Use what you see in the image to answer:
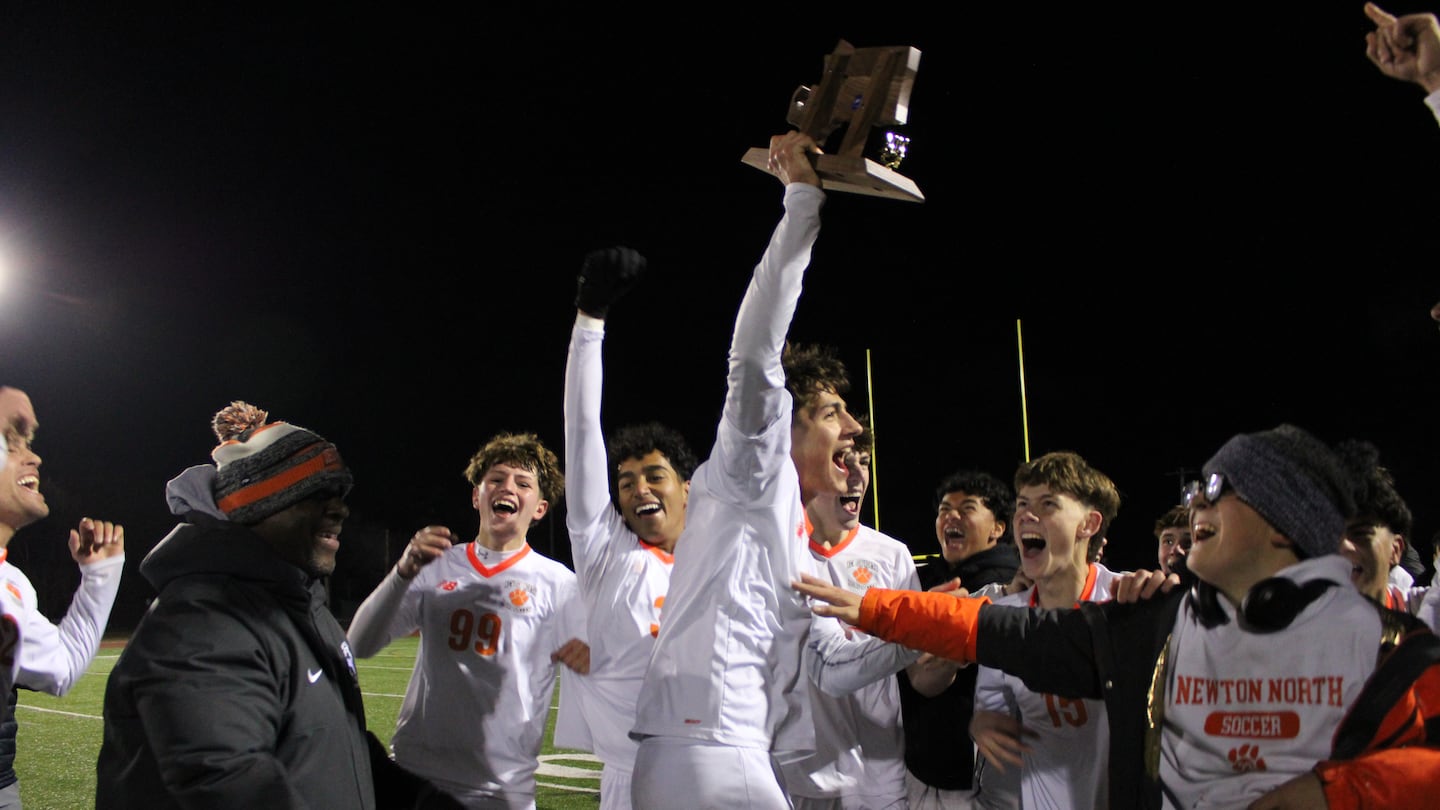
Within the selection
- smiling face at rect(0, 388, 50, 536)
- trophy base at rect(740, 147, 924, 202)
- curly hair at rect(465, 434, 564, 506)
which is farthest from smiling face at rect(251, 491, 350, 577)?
curly hair at rect(465, 434, 564, 506)

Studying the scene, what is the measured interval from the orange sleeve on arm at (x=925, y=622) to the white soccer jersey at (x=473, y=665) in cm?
221

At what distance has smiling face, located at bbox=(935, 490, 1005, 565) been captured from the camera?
552 cm

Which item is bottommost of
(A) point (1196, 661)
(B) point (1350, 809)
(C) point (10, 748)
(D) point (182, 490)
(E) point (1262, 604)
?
(C) point (10, 748)

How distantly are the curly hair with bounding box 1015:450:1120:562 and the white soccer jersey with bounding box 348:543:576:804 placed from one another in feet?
7.21

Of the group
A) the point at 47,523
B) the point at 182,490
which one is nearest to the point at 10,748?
the point at 182,490

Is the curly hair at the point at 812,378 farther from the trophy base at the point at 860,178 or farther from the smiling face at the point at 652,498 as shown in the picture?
→ the smiling face at the point at 652,498

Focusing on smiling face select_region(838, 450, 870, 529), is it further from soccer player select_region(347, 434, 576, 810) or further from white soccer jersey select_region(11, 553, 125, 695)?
white soccer jersey select_region(11, 553, 125, 695)

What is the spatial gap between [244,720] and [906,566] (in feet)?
9.46

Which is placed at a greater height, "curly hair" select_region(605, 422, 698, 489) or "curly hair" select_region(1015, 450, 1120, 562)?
"curly hair" select_region(605, 422, 698, 489)

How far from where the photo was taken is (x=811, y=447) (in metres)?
3.49

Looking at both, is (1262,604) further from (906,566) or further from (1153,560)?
(1153,560)

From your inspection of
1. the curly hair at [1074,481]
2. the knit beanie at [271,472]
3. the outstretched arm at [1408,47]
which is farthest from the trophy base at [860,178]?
the curly hair at [1074,481]

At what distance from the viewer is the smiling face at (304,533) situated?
259cm

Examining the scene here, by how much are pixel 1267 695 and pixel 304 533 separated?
7.65 feet
